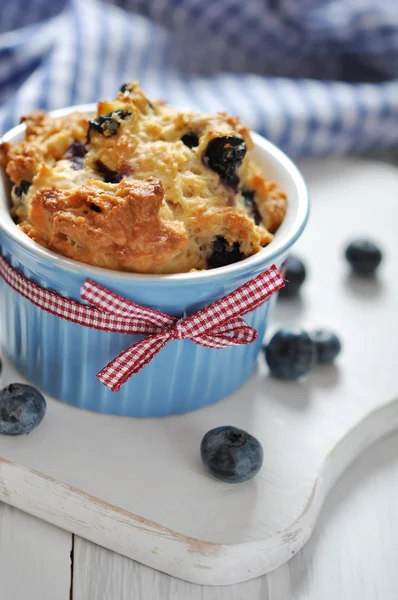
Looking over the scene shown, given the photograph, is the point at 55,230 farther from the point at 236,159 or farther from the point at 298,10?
the point at 298,10

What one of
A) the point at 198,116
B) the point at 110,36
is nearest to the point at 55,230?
the point at 198,116

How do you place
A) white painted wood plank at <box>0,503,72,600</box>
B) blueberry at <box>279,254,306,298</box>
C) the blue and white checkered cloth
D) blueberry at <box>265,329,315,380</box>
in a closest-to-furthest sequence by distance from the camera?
white painted wood plank at <box>0,503,72,600</box>, blueberry at <box>265,329,315,380</box>, blueberry at <box>279,254,306,298</box>, the blue and white checkered cloth

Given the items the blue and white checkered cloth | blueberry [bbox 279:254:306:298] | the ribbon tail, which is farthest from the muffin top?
the blue and white checkered cloth

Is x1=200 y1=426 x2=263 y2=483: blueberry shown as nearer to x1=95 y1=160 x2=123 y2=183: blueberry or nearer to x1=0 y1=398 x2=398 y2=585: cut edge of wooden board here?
x1=0 y1=398 x2=398 y2=585: cut edge of wooden board

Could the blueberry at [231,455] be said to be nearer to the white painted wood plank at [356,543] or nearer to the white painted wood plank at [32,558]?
the white painted wood plank at [356,543]

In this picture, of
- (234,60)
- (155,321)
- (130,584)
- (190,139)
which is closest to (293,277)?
(190,139)

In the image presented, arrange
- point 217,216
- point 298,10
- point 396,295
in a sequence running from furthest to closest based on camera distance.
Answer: point 298,10 < point 396,295 < point 217,216

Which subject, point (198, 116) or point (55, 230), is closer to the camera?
point (55, 230)

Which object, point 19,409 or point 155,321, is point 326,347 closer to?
point 155,321
